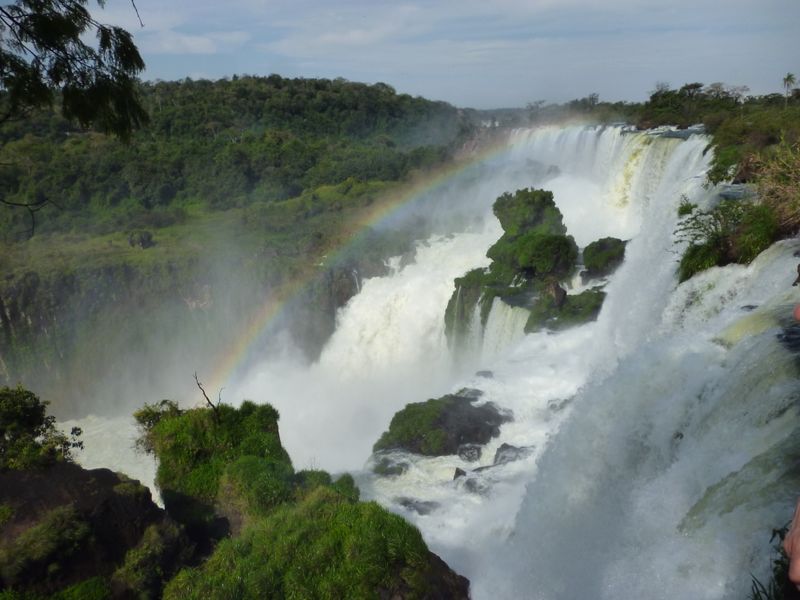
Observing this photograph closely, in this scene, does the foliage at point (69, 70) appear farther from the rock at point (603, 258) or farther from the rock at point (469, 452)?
the rock at point (603, 258)

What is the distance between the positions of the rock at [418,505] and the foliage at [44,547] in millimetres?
5539

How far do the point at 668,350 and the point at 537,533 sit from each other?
2.99 m

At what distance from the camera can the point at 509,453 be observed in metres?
11.1

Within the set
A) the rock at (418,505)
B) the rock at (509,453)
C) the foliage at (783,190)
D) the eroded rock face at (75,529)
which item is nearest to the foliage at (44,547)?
the eroded rock face at (75,529)

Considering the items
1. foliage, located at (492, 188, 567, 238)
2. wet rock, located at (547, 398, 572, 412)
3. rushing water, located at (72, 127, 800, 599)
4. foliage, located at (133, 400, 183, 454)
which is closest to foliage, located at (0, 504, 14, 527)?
foliage, located at (133, 400, 183, 454)

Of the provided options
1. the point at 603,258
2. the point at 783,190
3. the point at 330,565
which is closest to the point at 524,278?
the point at 603,258

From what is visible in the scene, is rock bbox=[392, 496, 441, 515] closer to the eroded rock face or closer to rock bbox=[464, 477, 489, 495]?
rock bbox=[464, 477, 489, 495]

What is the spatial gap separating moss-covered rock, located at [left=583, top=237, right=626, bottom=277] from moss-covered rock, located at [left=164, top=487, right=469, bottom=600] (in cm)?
1329

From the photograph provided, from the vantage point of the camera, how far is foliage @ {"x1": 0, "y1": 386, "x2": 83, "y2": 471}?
21.2ft

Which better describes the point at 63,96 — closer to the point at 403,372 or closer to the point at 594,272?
the point at 594,272

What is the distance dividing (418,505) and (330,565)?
4682mm

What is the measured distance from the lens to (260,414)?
30.6 feet

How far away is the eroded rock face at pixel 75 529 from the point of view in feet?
17.7

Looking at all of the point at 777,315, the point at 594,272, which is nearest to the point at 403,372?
the point at 594,272
